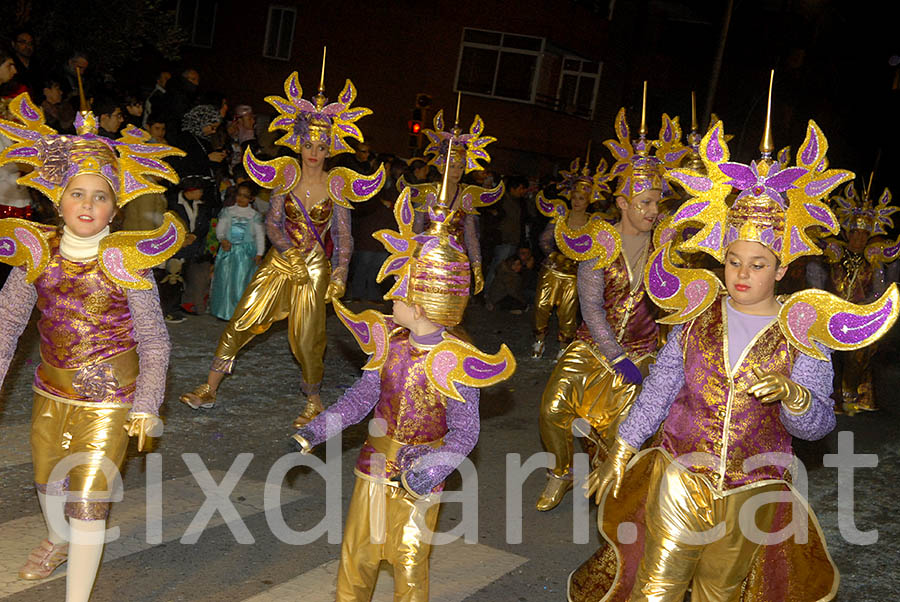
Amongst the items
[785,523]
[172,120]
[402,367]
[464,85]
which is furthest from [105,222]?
[464,85]

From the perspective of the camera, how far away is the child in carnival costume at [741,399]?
4043 mm

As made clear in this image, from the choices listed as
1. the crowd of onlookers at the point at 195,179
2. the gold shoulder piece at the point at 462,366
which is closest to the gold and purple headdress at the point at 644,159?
the gold shoulder piece at the point at 462,366

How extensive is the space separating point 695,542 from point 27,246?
314 centimetres

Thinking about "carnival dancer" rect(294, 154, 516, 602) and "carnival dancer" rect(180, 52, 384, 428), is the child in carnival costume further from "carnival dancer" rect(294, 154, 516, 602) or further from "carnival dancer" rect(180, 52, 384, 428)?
"carnival dancer" rect(180, 52, 384, 428)

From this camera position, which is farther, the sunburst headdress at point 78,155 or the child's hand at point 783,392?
the sunburst headdress at point 78,155

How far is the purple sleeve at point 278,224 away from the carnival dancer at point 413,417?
3708mm

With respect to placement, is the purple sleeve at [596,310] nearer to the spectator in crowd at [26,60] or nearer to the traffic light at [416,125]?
the spectator in crowd at [26,60]

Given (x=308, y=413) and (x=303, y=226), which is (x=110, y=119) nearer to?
(x=303, y=226)

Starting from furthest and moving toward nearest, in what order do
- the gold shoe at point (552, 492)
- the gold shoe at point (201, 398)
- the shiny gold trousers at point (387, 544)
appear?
the gold shoe at point (201, 398), the gold shoe at point (552, 492), the shiny gold trousers at point (387, 544)

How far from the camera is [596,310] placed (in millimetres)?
6180

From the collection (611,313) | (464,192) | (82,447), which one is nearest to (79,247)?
(82,447)

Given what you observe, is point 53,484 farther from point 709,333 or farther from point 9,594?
point 709,333

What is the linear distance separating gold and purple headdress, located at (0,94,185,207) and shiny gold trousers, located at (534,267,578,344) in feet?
26.3

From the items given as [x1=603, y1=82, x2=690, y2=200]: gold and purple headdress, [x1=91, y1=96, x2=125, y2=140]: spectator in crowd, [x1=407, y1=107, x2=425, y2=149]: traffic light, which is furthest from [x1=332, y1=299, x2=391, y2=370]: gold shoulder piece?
[x1=407, y1=107, x2=425, y2=149]: traffic light
